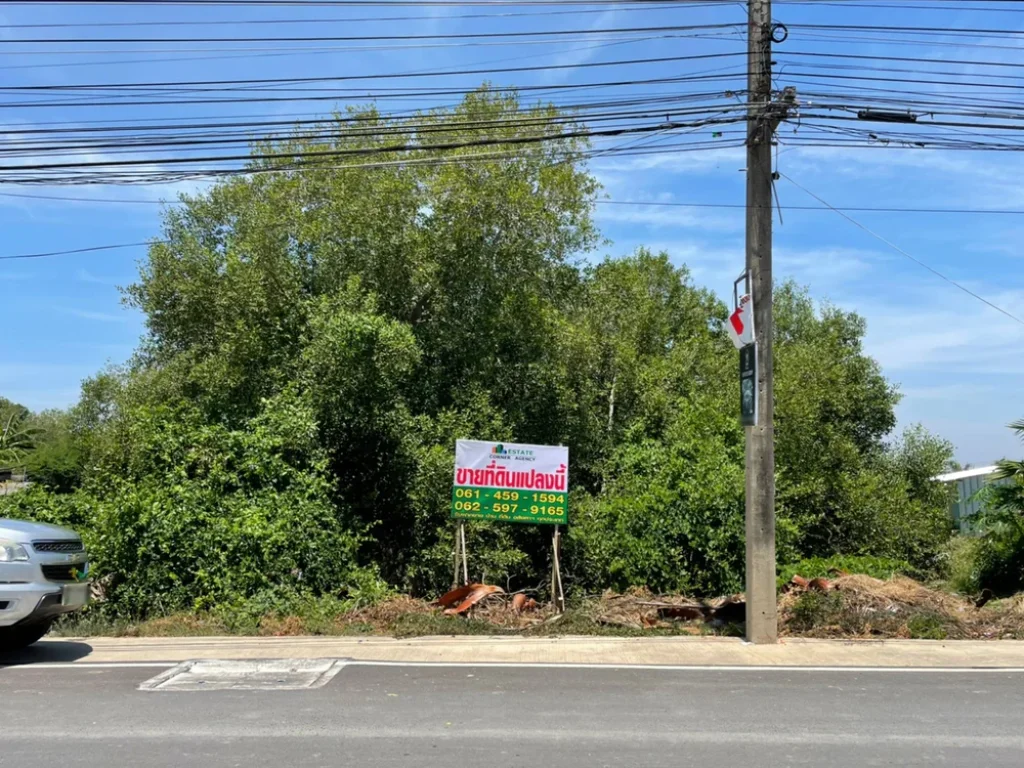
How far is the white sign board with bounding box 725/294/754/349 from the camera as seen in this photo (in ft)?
33.1

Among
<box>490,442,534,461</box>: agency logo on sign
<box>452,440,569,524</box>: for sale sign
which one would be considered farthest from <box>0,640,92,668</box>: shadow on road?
<box>490,442,534,461</box>: agency logo on sign

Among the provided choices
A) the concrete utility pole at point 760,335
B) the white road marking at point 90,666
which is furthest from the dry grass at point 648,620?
the white road marking at point 90,666

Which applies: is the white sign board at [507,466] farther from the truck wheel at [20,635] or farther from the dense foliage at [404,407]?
the truck wheel at [20,635]

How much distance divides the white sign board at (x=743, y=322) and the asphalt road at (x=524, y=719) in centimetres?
380

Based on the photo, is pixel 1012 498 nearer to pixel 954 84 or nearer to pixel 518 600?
pixel 954 84

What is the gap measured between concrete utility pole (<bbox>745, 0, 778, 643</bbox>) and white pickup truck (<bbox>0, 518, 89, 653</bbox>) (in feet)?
23.8

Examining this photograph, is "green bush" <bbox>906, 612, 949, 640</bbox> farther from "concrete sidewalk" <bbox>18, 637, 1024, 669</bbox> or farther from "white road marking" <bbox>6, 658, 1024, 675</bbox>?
"white road marking" <bbox>6, 658, 1024, 675</bbox>

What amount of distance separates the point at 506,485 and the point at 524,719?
18.4 ft

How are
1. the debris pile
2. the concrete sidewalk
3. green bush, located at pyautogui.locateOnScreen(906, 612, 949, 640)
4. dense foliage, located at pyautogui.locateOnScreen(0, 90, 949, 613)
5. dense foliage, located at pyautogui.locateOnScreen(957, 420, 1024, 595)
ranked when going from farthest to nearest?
dense foliage, located at pyautogui.locateOnScreen(957, 420, 1024, 595) → dense foliage, located at pyautogui.locateOnScreen(0, 90, 949, 613) → the debris pile → green bush, located at pyautogui.locateOnScreen(906, 612, 949, 640) → the concrete sidewalk

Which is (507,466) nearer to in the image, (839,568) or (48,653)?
(48,653)

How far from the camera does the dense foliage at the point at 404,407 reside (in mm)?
12602

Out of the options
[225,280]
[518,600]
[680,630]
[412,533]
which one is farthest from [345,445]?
[680,630]

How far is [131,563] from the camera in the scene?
11.7 metres

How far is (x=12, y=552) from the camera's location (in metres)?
8.35
